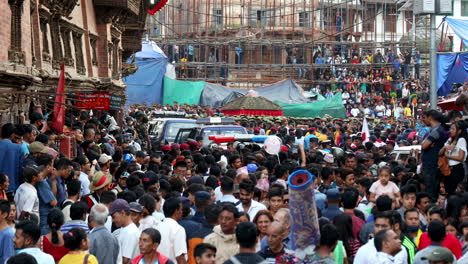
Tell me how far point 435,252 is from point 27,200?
16.6 ft

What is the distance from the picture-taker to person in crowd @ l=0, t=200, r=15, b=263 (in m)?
8.91

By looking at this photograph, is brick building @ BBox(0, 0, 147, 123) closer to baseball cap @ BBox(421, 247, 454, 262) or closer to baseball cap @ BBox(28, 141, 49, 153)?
baseball cap @ BBox(28, 141, 49, 153)

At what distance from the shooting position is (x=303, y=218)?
7535 mm

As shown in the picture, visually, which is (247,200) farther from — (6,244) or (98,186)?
(6,244)

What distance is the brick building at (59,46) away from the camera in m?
16.8

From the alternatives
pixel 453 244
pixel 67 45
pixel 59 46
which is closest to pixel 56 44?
pixel 59 46

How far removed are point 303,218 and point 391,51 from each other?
46.1m

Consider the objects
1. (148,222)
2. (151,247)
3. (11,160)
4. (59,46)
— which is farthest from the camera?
(59,46)

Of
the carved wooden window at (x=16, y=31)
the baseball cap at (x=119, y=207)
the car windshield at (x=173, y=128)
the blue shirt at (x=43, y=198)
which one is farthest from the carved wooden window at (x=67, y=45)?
the baseball cap at (x=119, y=207)

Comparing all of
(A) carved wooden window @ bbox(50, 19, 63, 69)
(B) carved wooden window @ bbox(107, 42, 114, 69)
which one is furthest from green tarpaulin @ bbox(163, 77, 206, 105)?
Result: (A) carved wooden window @ bbox(50, 19, 63, 69)

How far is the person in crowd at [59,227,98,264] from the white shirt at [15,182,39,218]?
8.39 feet

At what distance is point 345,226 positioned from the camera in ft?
30.5

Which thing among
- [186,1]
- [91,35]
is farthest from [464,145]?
[186,1]

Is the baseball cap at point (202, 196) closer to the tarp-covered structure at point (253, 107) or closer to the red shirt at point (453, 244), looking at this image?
the red shirt at point (453, 244)
